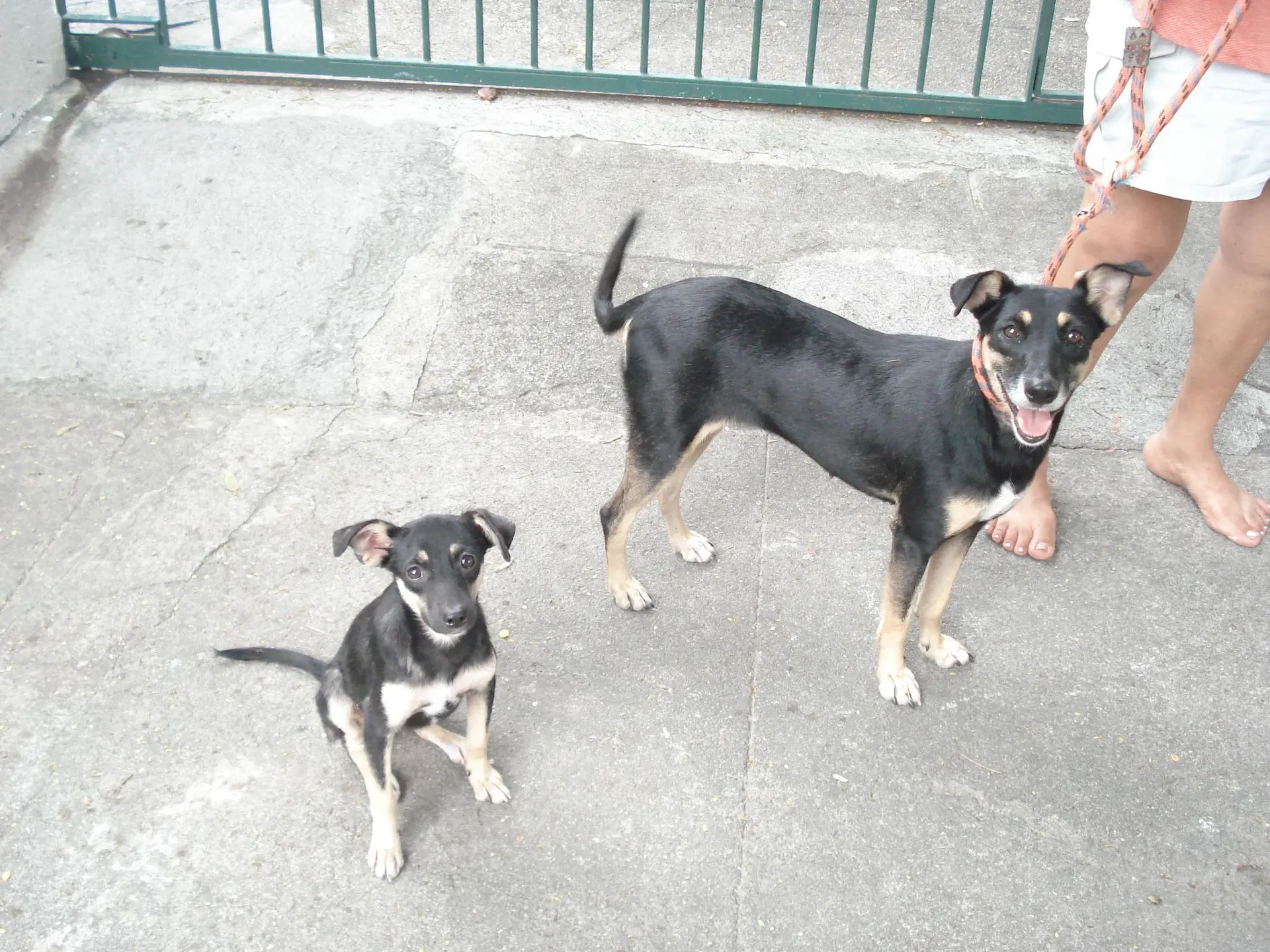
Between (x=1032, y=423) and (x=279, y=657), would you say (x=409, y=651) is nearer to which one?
(x=279, y=657)

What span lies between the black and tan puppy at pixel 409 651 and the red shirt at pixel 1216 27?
98.7 inches

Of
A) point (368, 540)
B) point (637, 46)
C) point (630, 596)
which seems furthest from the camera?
point (637, 46)

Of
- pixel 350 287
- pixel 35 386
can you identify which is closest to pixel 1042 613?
pixel 350 287

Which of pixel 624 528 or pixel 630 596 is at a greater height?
pixel 624 528

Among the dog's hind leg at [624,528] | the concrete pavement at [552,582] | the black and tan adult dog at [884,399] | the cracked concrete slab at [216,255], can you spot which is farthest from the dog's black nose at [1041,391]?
the cracked concrete slab at [216,255]

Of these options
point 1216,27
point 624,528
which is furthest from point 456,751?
point 1216,27

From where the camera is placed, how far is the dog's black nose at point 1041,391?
3023 mm

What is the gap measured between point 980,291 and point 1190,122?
108 centimetres

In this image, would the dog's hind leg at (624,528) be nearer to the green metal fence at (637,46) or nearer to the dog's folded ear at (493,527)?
the dog's folded ear at (493,527)

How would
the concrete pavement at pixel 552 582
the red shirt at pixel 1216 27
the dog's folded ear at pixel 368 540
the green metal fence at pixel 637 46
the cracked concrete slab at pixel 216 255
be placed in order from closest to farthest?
the dog's folded ear at pixel 368 540
the concrete pavement at pixel 552 582
the red shirt at pixel 1216 27
the cracked concrete slab at pixel 216 255
the green metal fence at pixel 637 46

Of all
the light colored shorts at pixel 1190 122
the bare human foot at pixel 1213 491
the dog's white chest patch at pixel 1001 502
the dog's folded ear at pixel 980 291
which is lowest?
the bare human foot at pixel 1213 491

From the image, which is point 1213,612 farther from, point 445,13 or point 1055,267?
point 445,13

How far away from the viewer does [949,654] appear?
378 cm

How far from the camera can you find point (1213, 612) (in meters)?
3.96
